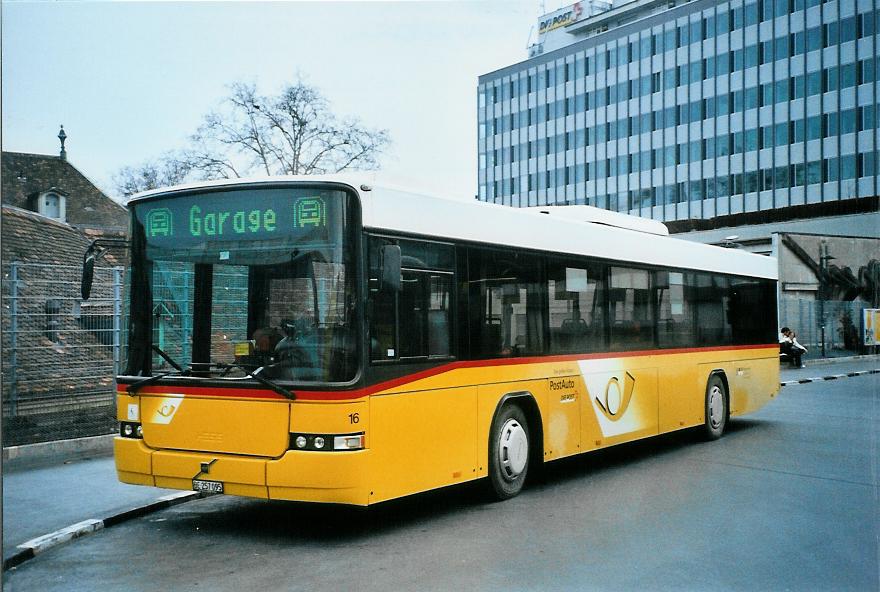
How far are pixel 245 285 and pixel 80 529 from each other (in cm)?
250

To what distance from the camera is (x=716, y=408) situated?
1397 cm

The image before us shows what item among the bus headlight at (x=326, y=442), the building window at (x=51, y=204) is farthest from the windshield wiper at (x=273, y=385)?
the building window at (x=51, y=204)

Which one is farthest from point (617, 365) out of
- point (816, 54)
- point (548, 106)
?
point (548, 106)

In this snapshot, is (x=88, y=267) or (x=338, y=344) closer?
(x=338, y=344)

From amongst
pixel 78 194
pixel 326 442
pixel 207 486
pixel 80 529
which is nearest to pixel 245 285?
pixel 326 442

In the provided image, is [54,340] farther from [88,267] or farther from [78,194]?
[78,194]

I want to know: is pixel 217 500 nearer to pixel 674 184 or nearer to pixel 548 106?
pixel 548 106

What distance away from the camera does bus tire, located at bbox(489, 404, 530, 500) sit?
8.85 metres

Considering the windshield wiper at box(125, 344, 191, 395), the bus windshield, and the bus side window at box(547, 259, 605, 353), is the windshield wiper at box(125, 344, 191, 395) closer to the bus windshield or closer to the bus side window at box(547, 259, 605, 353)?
the bus windshield

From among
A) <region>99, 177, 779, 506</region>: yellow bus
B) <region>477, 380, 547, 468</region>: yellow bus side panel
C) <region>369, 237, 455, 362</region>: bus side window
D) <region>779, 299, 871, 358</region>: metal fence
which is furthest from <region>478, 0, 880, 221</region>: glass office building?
<region>369, 237, 455, 362</region>: bus side window

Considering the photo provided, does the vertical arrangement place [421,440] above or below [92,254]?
below

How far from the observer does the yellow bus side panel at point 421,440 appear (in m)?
7.34

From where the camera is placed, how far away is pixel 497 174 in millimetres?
72188

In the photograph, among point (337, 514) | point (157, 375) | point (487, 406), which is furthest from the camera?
point (487, 406)
